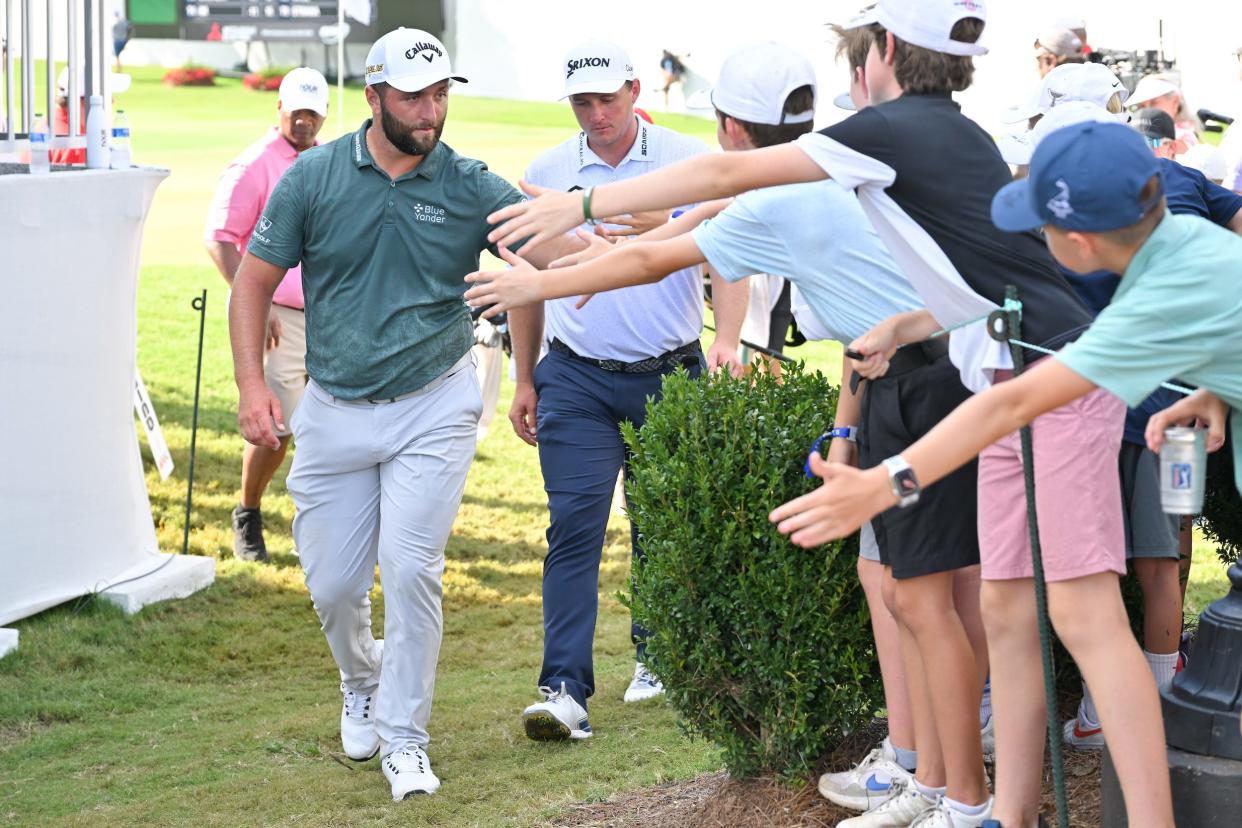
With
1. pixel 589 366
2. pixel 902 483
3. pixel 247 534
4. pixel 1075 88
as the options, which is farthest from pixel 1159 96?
pixel 902 483

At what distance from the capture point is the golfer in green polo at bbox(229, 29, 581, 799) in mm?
5191

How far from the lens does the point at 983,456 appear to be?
11.4 feet

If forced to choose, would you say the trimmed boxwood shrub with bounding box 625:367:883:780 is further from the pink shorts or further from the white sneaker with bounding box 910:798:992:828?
the pink shorts

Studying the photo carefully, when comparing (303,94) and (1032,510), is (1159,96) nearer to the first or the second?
(303,94)

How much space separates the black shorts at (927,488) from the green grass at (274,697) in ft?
4.54

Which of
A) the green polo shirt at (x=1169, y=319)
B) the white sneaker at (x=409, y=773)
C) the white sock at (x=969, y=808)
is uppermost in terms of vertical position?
the green polo shirt at (x=1169, y=319)

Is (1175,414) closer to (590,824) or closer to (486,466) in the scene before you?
(590,824)

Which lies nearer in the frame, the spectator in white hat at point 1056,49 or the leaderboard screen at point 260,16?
the spectator in white hat at point 1056,49

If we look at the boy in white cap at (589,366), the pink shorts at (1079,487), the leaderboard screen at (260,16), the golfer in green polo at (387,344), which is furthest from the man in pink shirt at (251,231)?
the leaderboard screen at (260,16)

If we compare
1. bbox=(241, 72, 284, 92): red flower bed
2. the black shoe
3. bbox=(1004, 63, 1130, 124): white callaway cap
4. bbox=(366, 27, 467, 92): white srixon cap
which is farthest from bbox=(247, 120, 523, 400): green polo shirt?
bbox=(241, 72, 284, 92): red flower bed

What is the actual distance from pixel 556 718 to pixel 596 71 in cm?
238

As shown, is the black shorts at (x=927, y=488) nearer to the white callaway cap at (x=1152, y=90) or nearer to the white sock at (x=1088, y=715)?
the white sock at (x=1088, y=715)

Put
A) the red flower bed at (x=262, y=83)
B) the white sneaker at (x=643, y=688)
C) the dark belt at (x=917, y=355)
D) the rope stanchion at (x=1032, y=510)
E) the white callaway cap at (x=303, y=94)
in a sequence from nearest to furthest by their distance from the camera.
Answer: the rope stanchion at (x=1032, y=510) → the dark belt at (x=917, y=355) → the white sneaker at (x=643, y=688) → the white callaway cap at (x=303, y=94) → the red flower bed at (x=262, y=83)

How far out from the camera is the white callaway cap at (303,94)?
8133 mm
